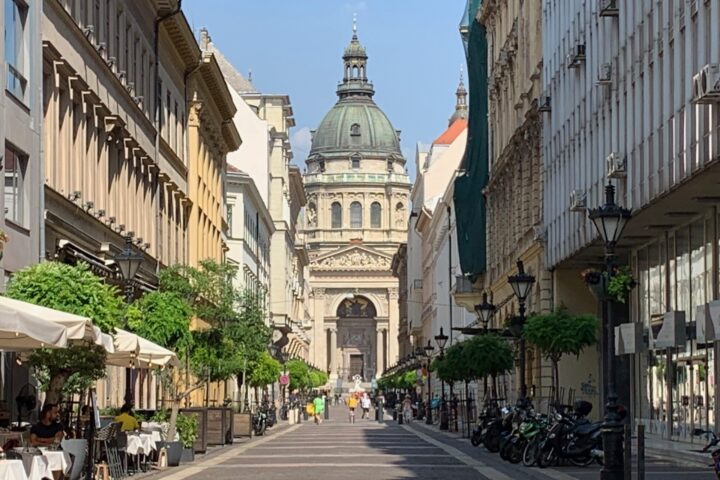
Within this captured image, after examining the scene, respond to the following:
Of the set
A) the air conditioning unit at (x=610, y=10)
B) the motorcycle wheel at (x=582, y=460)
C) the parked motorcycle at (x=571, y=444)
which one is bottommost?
the motorcycle wheel at (x=582, y=460)

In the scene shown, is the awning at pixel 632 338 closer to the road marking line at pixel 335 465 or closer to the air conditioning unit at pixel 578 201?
the air conditioning unit at pixel 578 201

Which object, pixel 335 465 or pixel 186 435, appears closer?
pixel 335 465

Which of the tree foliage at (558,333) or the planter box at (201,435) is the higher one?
the tree foliage at (558,333)

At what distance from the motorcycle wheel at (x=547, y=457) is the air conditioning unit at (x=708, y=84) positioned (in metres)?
7.06

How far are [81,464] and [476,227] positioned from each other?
174 feet

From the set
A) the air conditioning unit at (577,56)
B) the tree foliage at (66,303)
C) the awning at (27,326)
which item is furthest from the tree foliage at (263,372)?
the awning at (27,326)

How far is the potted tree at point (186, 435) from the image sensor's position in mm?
35088

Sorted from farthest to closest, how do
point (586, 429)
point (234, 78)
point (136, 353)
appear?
point (234, 78)
point (586, 429)
point (136, 353)

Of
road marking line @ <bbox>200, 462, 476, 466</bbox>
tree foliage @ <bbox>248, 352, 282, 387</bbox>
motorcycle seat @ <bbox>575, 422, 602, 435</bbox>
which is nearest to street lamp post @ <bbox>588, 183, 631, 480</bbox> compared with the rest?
motorcycle seat @ <bbox>575, 422, 602, 435</bbox>

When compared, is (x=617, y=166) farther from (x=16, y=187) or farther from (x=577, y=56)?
(x=16, y=187)

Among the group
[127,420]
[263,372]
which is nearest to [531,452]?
[127,420]

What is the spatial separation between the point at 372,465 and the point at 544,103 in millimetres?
20851

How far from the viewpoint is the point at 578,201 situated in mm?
42750

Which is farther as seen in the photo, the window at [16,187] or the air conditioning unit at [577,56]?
the air conditioning unit at [577,56]
